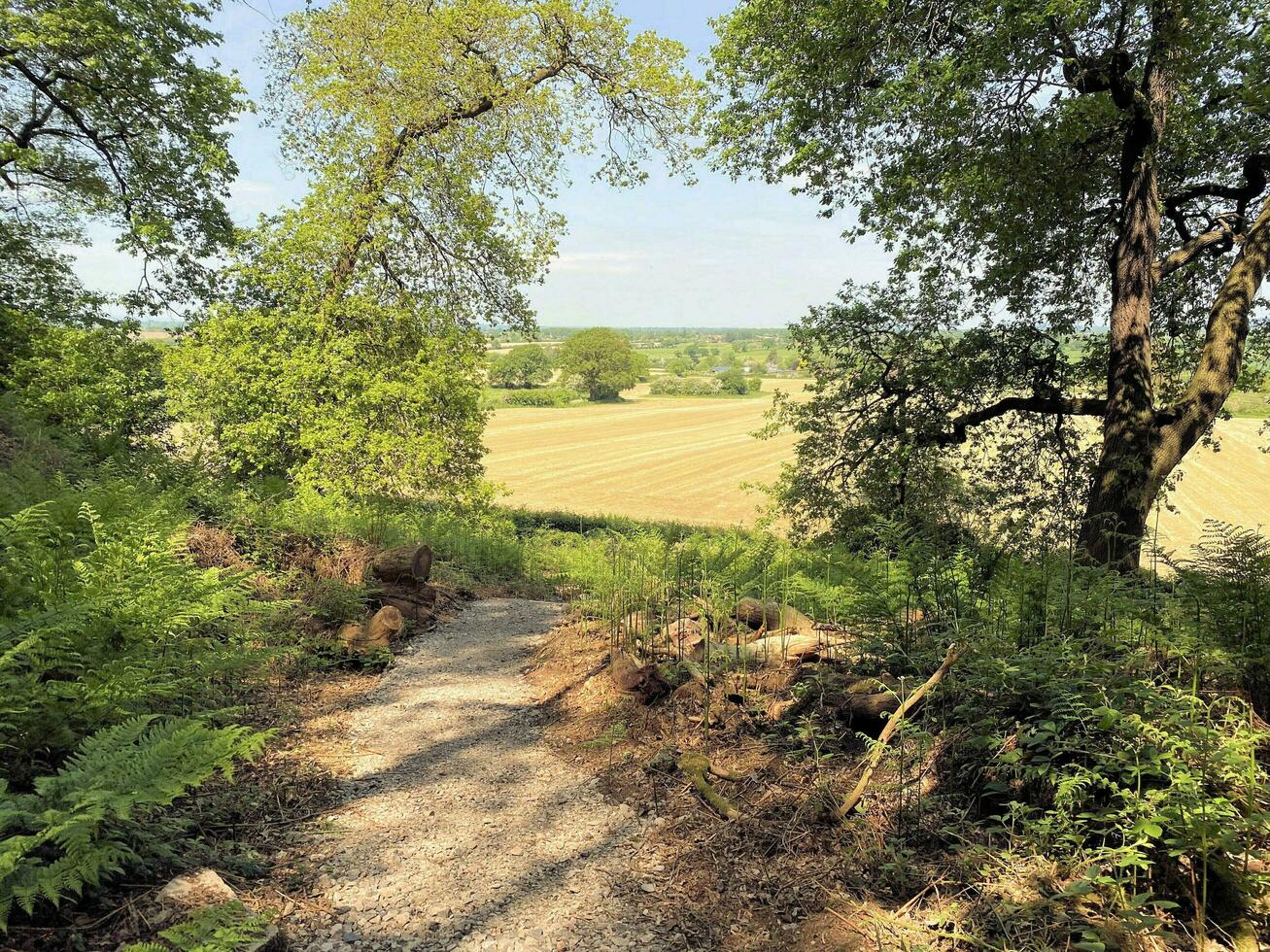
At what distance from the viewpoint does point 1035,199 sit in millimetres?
9227

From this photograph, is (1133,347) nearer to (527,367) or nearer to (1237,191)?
(1237,191)

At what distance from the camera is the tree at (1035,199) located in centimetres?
743

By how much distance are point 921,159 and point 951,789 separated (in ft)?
26.7

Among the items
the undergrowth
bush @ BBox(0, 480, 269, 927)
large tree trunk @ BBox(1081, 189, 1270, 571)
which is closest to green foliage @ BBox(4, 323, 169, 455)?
the undergrowth

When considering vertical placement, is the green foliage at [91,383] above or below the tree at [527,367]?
below

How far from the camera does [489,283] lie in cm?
1603

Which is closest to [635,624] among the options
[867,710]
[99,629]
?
[867,710]

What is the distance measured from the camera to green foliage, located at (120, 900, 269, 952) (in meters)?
2.23

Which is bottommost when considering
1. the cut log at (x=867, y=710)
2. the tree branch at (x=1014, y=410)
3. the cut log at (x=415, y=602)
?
the cut log at (x=415, y=602)

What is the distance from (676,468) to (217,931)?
4302 centimetres

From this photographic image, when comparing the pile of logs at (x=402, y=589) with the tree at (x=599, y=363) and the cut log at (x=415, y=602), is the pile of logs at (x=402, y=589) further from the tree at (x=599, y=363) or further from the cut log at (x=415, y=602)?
the tree at (x=599, y=363)

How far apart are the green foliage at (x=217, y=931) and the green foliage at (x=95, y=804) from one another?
1.08 feet

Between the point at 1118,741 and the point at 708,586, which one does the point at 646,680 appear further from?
the point at 1118,741

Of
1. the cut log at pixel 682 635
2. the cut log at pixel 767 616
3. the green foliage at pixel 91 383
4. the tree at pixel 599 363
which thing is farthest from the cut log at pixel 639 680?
the tree at pixel 599 363
